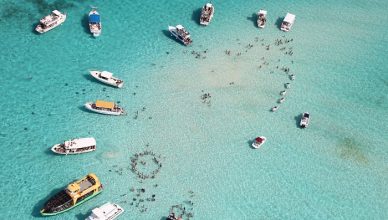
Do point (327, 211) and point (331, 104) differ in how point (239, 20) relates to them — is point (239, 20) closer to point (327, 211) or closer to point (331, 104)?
point (331, 104)

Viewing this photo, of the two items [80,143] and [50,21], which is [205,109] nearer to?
[80,143]

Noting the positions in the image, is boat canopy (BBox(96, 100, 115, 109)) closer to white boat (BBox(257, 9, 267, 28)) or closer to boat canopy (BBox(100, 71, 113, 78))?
boat canopy (BBox(100, 71, 113, 78))

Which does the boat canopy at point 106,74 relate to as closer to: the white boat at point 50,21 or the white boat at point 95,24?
the white boat at point 95,24

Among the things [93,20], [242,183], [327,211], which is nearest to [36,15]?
[93,20]

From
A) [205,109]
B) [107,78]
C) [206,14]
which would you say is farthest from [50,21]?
Result: [205,109]

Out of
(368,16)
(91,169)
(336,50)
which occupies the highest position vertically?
(368,16)

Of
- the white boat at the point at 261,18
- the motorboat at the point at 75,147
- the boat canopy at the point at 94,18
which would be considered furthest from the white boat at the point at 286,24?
the motorboat at the point at 75,147

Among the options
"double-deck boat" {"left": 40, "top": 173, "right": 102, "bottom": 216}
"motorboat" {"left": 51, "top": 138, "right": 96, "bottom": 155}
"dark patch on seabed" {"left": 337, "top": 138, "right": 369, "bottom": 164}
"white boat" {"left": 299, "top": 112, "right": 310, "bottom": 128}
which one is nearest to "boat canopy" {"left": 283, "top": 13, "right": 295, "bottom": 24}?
"white boat" {"left": 299, "top": 112, "right": 310, "bottom": 128}
